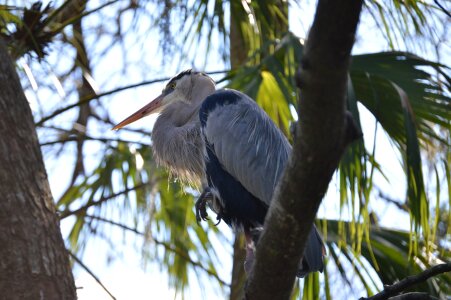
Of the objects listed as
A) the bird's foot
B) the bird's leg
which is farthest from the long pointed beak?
the bird's foot

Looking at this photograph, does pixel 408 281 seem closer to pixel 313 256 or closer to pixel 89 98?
pixel 313 256

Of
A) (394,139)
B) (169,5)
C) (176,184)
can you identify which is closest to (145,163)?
(176,184)

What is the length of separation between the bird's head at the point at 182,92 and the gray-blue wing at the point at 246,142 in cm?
53

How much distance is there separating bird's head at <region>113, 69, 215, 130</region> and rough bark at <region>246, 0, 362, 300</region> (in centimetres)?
216

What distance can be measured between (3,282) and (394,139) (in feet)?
6.06

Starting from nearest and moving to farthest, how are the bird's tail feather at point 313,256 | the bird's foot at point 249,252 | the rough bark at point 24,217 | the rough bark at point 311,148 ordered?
1. the rough bark at point 311,148
2. the rough bark at point 24,217
3. the bird's tail feather at point 313,256
4. the bird's foot at point 249,252

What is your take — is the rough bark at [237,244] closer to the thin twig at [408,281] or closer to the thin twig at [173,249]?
the thin twig at [173,249]

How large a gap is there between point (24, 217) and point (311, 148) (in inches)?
47.9

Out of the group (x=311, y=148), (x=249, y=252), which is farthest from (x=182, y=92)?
(x=311, y=148)

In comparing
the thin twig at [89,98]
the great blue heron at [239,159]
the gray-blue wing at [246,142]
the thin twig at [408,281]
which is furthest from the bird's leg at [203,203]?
the thin twig at [408,281]

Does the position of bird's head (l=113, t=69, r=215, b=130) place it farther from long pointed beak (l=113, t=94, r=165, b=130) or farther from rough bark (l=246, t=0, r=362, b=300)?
rough bark (l=246, t=0, r=362, b=300)

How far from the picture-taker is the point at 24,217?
2.62 m

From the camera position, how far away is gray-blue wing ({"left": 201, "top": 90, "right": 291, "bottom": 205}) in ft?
11.1

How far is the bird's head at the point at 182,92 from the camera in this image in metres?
4.16
